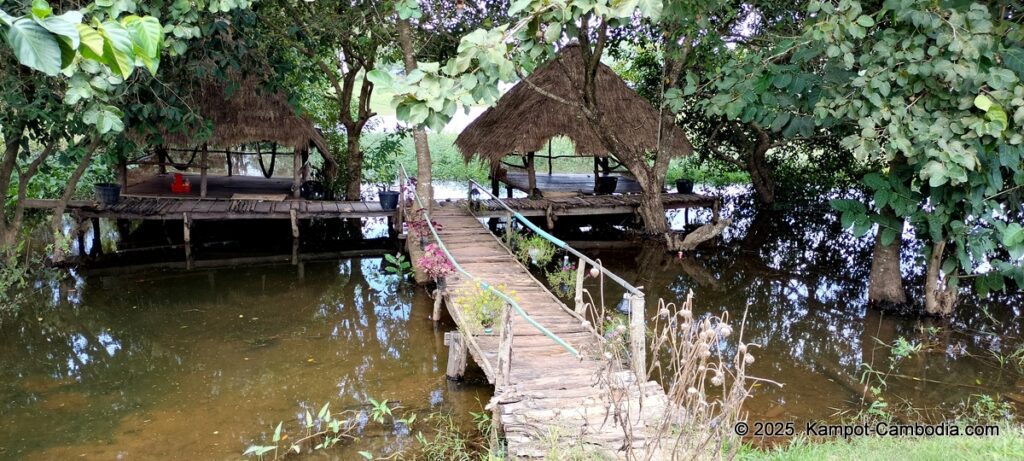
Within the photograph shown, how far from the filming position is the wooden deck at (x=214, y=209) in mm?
10602

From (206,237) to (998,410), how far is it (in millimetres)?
11593

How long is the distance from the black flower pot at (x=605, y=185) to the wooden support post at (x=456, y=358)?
735cm

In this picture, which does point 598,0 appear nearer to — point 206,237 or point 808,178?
point 206,237

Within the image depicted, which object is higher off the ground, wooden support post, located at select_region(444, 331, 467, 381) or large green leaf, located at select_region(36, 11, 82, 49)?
large green leaf, located at select_region(36, 11, 82, 49)

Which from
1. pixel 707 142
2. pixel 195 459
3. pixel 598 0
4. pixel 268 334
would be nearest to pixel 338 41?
pixel 268 334

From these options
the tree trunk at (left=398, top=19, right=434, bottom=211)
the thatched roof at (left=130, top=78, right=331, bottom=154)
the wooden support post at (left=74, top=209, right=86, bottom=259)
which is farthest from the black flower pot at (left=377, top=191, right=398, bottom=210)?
the wooden support post at (left=74, top=209, right=86, bottom=259)

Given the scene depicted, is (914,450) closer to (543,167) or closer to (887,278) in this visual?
(887,278)

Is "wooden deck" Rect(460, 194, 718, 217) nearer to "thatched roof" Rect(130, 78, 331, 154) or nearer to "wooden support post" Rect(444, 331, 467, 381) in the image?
"thatched roof" Rect(130, 78, 331, 154)

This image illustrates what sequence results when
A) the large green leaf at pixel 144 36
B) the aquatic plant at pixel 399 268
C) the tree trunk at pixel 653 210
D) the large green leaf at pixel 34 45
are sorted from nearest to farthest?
the large green leaf at pixel 34 45
the large green leaf at pixel 144 36
the aquatic plant at pixel 399 268
the tree trunk at pixel 653 210

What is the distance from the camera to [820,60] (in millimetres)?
8266

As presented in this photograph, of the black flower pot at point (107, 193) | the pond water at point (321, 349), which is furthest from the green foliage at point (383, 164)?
the black flower pot at point (107, 193)

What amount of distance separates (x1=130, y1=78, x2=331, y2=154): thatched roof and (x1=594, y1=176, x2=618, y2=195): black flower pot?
5446 mm

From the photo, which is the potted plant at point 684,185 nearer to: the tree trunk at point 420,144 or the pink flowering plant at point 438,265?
the tree trunk at point 420,144

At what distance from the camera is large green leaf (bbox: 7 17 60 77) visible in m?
1.54
